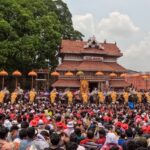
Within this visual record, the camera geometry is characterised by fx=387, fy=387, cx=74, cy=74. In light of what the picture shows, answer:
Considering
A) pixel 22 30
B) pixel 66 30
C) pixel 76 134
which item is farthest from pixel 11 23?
pixel 76 134

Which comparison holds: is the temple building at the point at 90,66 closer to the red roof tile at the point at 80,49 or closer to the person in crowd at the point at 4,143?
the red roof tile at the point at 80,49

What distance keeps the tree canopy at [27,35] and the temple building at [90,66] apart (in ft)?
5.67

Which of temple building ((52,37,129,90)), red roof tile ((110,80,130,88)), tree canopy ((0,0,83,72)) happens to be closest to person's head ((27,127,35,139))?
tree canopy ((0,0,83,72))

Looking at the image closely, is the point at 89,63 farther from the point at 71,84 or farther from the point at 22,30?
the point at 22,30

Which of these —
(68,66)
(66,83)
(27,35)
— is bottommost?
(66,83)

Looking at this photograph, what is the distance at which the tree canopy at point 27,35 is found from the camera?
36125mm

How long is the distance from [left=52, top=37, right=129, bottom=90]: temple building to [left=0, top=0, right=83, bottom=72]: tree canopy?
173 cm

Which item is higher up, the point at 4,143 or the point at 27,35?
the point at 27,35

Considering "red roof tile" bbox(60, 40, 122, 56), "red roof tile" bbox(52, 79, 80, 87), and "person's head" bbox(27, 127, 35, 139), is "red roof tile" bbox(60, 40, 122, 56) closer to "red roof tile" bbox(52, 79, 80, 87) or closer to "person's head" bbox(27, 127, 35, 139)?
"red roof tile" bbox(52, 79, 80, 87)

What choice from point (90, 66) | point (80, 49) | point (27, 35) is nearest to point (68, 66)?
point (90, 66)

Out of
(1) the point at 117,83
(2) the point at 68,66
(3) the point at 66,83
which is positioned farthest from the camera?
→ (1) the point at 117,83

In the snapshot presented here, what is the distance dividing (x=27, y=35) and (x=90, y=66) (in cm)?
839

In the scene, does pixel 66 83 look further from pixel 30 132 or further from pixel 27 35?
pixel 30 132

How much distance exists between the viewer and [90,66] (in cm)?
4266
